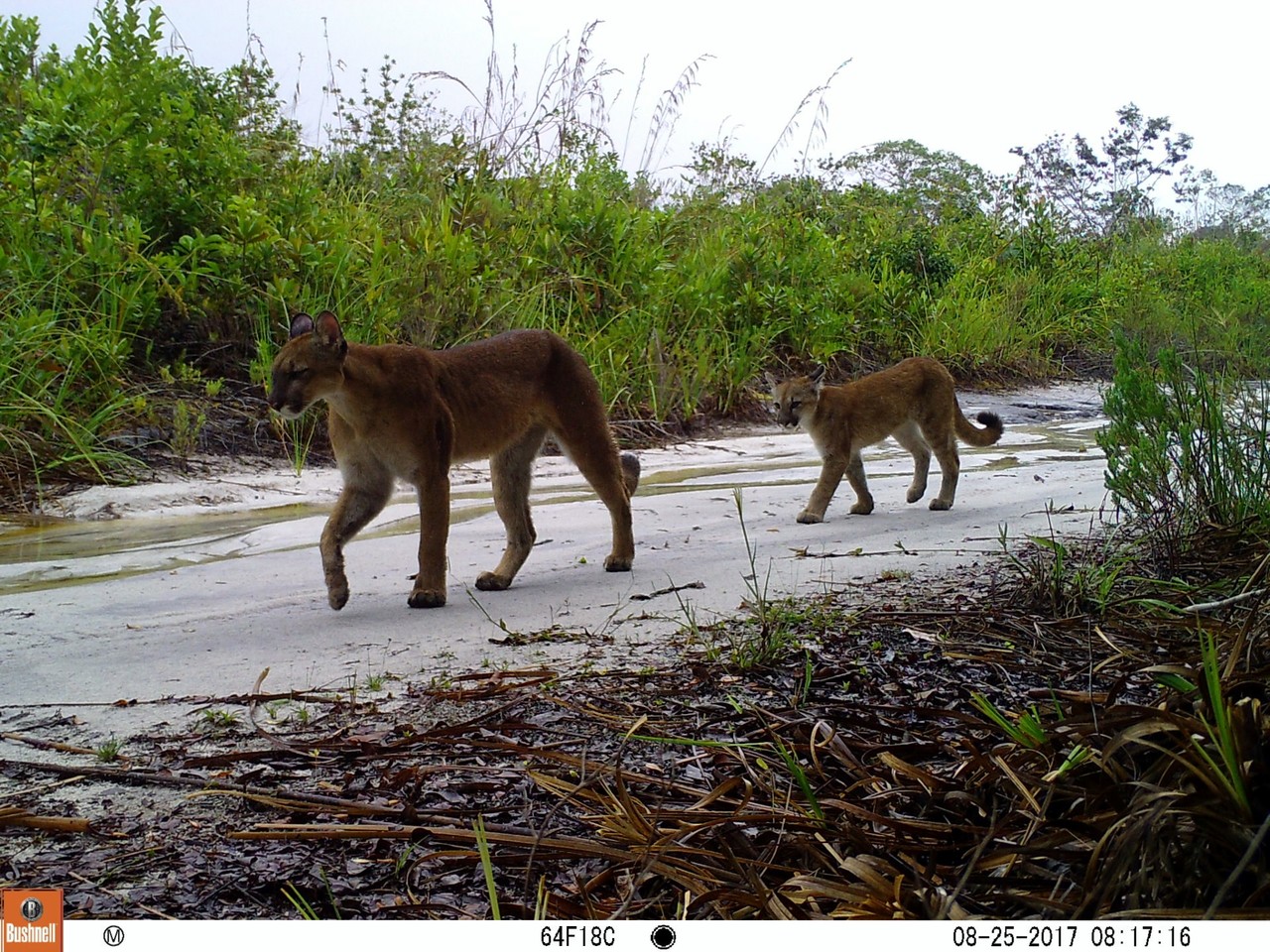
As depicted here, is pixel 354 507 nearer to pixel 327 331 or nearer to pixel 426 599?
pixel 426 599

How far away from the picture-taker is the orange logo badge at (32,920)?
57.6 inches

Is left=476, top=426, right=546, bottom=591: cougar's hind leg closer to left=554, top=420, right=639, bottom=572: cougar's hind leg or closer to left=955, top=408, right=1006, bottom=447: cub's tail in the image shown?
left=554, top=420, right=639, bottom=572: cougar's hind leg

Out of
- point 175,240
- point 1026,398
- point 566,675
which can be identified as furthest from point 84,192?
point 1026,398

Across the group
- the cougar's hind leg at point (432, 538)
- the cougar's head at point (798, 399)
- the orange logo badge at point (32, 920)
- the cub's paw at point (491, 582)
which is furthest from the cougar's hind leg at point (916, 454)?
the orange logo badge at point (32, 920)

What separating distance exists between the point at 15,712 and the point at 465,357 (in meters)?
2.52

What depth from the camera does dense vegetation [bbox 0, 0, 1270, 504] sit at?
6.02m

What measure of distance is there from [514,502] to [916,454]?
3.33 m

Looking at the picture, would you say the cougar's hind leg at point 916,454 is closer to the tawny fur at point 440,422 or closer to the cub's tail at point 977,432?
the cub's tail at point 977,432

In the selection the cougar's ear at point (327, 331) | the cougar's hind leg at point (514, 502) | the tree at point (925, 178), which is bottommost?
the cougar's hind leg at point (514, 502)

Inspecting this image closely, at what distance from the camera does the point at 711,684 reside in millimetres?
2668

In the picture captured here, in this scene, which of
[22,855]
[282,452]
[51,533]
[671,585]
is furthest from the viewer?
[282,452]

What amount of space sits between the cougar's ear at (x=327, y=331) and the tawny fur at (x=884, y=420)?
3.00m

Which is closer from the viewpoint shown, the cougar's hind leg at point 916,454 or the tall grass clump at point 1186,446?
the tall grass clump at point 1186,446

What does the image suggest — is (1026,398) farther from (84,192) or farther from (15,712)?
(15,712)
